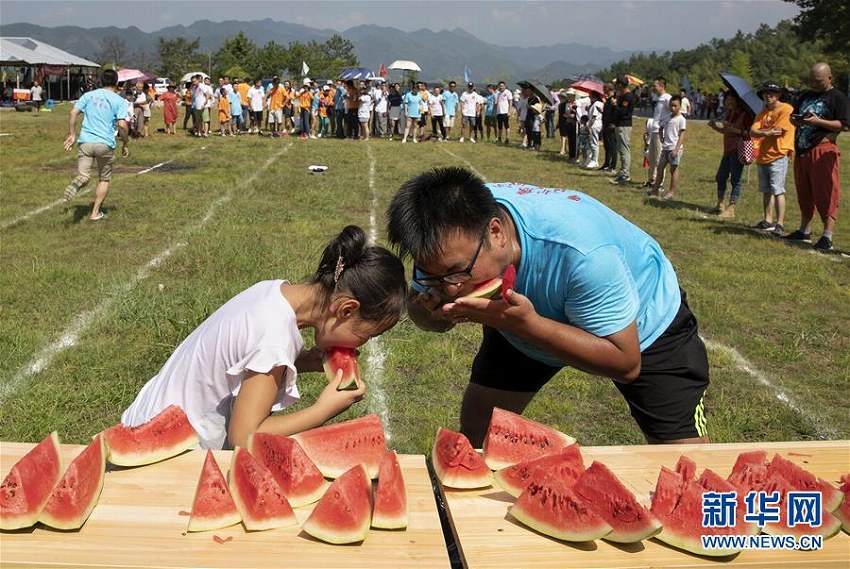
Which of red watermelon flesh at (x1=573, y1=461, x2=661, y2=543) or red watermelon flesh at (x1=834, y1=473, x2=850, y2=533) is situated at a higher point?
red watermelon flesh at (x1=573, y1=461, x2=661, y2=543)

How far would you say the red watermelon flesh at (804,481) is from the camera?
2295 mm

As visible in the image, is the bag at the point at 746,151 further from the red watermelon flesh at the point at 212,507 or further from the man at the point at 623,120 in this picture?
the red watermelon flesh at the point at 212,507

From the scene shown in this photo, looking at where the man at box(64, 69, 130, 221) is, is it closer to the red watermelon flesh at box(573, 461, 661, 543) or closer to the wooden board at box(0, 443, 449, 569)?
the wooden board at box(0, 443, 449, 569)

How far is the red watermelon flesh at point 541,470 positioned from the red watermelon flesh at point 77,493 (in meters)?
1.16

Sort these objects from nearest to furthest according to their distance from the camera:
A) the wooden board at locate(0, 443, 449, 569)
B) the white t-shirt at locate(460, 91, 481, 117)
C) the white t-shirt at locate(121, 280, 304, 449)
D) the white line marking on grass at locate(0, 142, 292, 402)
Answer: the wooden board at locate(0, 443, 449, 569) → the white t-shirt at locate(121, 280, 304, 449) → the white line marking on grass at locate(0, 142, 292, 402) → the white t-shirt at locate(460, 91, 481, 117)

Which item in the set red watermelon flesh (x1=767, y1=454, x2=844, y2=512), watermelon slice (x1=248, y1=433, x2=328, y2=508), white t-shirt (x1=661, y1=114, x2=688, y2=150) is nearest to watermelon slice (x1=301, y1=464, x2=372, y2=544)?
watermelon slice (x1=248, y1=433, x2=328, y2=508)

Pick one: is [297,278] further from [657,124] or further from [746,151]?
[657,124]

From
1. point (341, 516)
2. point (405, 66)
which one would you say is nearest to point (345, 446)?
point (341, 516)

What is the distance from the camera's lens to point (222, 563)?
1.92 m

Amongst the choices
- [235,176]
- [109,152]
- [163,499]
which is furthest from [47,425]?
[235,176]

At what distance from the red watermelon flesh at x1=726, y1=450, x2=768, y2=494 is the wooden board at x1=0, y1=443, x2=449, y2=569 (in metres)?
0.93

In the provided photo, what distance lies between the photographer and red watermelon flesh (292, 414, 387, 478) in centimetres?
250

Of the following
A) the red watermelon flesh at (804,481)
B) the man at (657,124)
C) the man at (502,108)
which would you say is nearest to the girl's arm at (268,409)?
the red watermelon flesh at (804,481)

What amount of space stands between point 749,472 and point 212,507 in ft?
5.17
